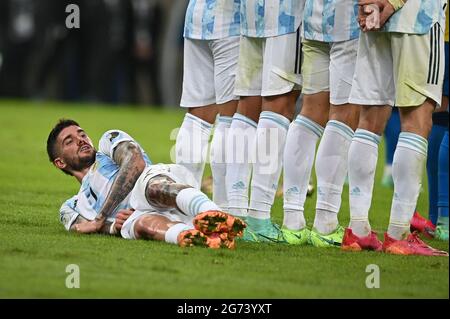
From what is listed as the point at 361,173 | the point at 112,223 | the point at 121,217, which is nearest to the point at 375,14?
the point at 361,173

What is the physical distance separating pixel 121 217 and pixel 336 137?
1.36m

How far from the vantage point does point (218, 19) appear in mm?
7590

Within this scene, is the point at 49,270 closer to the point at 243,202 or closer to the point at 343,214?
the point at 243,202

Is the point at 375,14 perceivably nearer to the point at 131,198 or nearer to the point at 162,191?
the point at 162,191

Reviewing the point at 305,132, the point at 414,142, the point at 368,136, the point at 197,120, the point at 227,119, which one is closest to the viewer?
the point at 414,142

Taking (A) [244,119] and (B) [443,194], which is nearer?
(A) [244,119]

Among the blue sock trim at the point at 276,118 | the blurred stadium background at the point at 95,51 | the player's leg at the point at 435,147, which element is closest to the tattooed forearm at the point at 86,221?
the blue sock trim at the point at 276,118

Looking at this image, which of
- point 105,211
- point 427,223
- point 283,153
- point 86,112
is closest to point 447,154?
point 427,223

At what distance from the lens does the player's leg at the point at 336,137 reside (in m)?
6.92

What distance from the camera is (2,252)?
21.4 ft

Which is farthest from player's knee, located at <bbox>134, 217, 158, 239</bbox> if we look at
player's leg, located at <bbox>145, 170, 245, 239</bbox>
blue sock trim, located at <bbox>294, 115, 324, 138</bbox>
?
blue sock trim, located at <bbox>294, 115, 324, 138</bbox>

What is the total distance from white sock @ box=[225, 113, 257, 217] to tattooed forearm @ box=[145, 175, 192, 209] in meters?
0.55

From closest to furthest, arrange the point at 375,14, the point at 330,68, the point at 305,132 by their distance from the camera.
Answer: the point at 375,14 < the point at 330,68 < the point at 305,132
